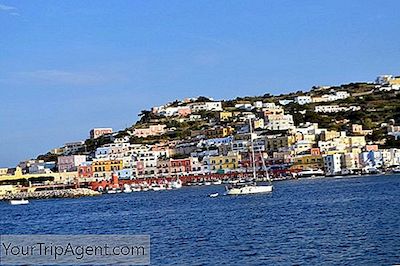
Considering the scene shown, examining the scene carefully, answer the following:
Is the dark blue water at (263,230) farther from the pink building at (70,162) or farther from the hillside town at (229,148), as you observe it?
the pink building at (70,162)

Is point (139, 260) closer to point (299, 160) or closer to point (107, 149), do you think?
point (299, 160)

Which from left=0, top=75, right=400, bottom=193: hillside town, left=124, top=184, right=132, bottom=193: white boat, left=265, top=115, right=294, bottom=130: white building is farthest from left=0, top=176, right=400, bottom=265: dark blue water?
left=265, top=115, right=294, bottom=130: white building

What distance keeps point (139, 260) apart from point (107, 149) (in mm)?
82599

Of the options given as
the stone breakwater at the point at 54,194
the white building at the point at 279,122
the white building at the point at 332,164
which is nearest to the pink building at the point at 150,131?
the white building at the point at 279,122

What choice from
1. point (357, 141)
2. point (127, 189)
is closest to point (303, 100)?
point (357, 141)

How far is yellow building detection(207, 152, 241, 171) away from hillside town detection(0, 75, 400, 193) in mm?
110

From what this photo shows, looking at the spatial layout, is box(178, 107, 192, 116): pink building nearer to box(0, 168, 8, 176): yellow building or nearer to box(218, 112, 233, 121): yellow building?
box(218, 112, 233, 121): yellow building

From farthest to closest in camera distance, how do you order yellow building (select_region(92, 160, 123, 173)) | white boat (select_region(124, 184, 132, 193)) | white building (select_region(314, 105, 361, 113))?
white building (select_region(314, 105, 361, 113)), yellow building (select_region(92, 160, 123, 173)), white boat (select_region(124, 184, 132, 193))

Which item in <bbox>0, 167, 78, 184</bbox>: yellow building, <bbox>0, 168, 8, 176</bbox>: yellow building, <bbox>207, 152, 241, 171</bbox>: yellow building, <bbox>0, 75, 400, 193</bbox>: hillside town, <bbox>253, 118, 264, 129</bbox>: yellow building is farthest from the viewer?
<bbox>253, 118, 264, 129</bbox>: yellow building

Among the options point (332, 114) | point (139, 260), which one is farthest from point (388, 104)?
point (139, 260)

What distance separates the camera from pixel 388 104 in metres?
117

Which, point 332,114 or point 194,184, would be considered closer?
point 194,184

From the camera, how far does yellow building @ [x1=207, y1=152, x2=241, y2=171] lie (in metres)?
86.8

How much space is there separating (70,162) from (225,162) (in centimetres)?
2042
